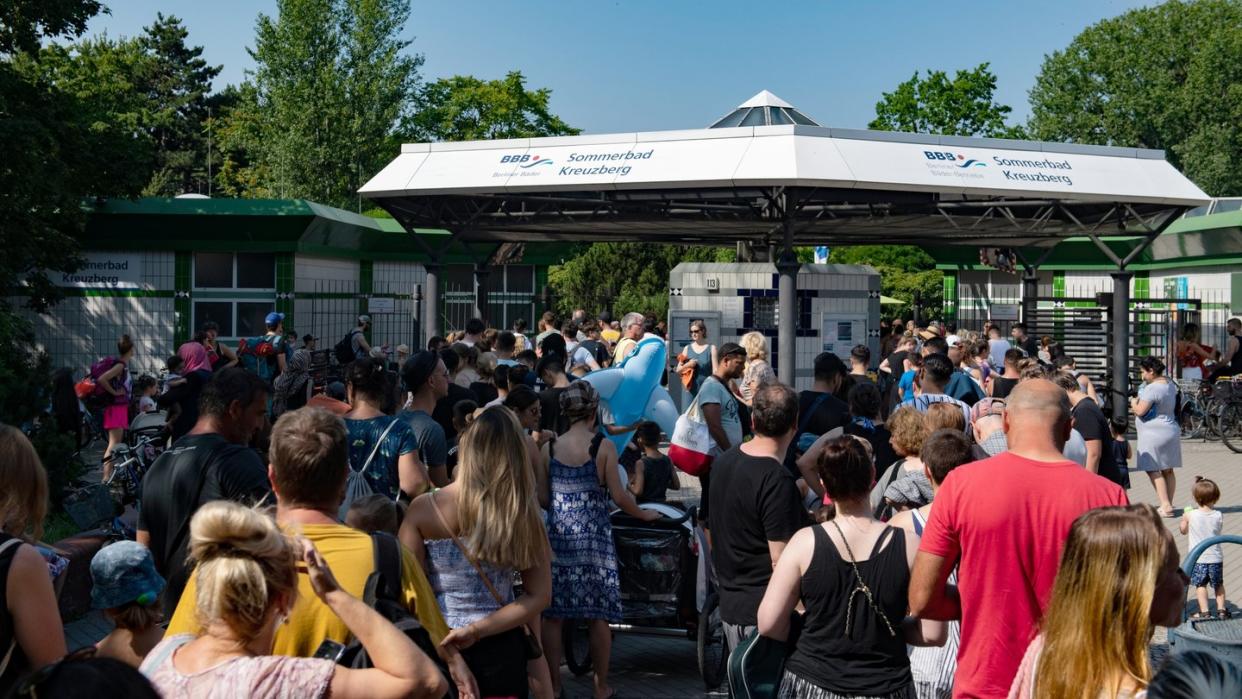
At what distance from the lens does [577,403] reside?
6.71m

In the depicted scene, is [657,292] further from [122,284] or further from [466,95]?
[122,284]

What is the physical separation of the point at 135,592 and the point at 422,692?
4.02ft

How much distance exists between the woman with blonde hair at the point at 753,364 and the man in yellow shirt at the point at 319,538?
665 cm

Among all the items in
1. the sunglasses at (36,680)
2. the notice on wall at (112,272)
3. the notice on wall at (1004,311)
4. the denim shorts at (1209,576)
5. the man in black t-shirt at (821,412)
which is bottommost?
the denim shorts at (1209,576)

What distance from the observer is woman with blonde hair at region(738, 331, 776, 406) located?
35.2 ft

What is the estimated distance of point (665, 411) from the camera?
9844 millimetres

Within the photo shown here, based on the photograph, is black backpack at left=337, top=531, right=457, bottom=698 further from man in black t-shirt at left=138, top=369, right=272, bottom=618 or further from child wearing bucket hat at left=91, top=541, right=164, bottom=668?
man in black t-shirt at left=138, top=369, right=272, bottom=618

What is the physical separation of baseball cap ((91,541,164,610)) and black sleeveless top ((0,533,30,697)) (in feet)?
0.99

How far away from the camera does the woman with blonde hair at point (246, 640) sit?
2.93 meters

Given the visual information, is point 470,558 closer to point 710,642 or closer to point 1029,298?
point 710,642

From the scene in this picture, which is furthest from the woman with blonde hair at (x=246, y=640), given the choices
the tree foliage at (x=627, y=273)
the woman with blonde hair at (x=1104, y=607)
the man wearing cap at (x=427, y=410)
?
the tree foliage at (x=627, y=273)

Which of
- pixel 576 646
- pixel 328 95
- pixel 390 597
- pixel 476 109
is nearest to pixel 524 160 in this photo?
pixel 576 646

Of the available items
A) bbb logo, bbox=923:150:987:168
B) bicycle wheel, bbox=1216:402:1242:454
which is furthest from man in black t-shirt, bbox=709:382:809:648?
bicycle wheel, bbox=1216:402:1242:454

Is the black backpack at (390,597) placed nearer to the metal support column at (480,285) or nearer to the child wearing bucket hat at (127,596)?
the child wearing bucket hat at (127,596)
